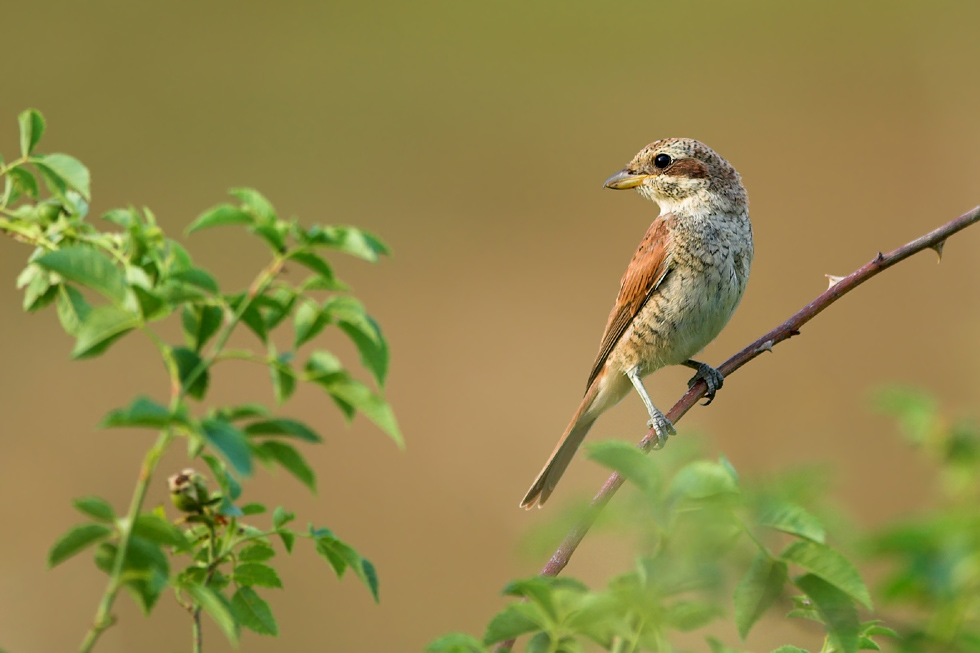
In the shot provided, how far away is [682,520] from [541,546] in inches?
4.9

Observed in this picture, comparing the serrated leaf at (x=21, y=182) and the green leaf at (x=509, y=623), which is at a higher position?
the serrated leaf at (x=21, y=182)

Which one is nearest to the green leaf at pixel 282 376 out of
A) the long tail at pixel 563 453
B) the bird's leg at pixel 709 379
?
the bird's leg at pixel 709 379

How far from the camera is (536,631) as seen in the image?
83cm

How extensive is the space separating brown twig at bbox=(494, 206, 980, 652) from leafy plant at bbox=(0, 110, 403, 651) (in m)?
0.20

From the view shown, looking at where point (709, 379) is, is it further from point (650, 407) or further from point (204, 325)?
point (204, 325)

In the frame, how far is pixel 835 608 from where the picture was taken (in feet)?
2.48

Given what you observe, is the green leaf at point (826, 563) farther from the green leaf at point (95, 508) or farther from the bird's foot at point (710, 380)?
the bird's foot at point (710, 380)

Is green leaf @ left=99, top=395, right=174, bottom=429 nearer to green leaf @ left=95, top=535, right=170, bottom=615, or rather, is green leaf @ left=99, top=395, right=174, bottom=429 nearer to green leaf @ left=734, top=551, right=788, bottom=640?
green leaf @ left=95, top=535, right=170, bottom=615

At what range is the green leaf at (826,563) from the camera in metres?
0.74

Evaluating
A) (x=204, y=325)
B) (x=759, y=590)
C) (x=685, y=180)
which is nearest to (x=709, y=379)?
(x=685, y=180)

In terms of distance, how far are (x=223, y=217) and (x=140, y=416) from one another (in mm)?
260

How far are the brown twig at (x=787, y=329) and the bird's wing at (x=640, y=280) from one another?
2.91 ft

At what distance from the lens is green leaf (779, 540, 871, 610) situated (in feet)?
2.42

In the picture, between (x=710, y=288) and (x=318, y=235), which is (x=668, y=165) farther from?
(x=318, y=235)
